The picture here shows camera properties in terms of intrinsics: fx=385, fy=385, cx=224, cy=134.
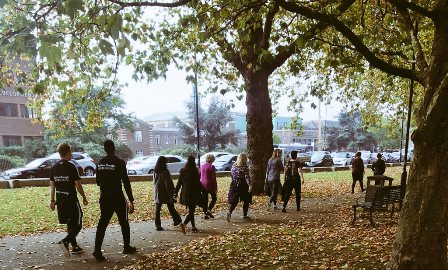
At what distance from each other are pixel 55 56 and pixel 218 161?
27813 millimetres

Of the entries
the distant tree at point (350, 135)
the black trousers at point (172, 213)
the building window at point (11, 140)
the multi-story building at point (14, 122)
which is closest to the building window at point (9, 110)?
the multi-story building at point (14, 122)

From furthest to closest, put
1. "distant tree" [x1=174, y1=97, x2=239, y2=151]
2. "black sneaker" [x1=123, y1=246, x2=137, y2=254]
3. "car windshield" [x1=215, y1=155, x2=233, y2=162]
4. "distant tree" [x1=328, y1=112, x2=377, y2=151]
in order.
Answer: "distant tree" [x1=328, y1=112, x2=377, y2=151] → "distant tree" [x1=174, y1=97, x2=239, y2=151] → "car windshield" [x1=215, y1=155, x2=233, y2=162] → "black sneaker" [x1=123, y1=246, x2=137, y2=254]

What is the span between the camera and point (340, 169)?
35531mm

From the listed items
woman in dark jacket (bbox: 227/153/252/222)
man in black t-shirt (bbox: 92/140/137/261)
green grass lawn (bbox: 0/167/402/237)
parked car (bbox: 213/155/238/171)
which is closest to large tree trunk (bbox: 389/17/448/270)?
man in black t-shirt (bbox: 92/140/137/261)

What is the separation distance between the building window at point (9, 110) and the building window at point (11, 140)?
2366 mm

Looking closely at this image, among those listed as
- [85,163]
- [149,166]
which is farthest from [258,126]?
[85,163]

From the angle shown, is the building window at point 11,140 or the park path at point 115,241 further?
the building window at point 11,140

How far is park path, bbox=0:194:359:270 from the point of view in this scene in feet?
21.4

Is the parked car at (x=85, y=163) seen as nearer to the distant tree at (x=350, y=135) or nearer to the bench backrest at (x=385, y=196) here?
the bench backrest at (x=385, y=196)

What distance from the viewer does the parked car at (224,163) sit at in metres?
31.1

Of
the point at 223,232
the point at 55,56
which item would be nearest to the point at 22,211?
the point at 223,232

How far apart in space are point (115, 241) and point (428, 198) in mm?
6148

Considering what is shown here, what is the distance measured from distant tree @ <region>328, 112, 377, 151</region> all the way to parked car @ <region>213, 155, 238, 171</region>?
31789 mm

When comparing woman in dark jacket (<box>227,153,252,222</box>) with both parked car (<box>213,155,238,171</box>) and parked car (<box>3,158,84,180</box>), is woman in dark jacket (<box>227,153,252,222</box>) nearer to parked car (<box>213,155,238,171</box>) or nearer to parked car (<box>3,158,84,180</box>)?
parked car (<box>3,158,84,180</box>)
